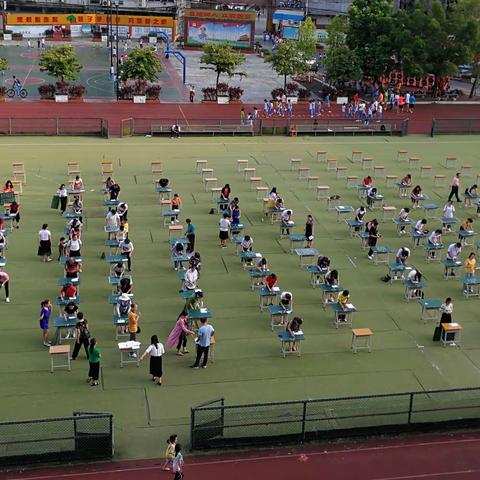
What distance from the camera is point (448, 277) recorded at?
27.8 meters

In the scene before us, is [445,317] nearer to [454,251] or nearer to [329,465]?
[454,251]

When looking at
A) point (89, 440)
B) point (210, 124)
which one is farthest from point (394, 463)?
point (210, 124)

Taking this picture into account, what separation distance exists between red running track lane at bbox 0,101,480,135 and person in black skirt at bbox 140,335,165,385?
3342cm

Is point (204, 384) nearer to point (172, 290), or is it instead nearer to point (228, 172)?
point (172, 290)

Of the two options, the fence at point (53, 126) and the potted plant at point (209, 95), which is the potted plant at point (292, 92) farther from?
the fence at point (53, 126)

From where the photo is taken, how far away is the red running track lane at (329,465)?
16812 mm

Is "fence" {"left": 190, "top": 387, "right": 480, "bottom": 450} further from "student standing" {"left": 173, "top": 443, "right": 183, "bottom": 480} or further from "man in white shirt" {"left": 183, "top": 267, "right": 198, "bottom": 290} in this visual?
"man in white shirt" {"left": 183, "top": 267, "right": 198, "bottom": 290}

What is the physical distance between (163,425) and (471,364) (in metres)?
9.15

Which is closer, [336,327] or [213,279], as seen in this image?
[336,327]

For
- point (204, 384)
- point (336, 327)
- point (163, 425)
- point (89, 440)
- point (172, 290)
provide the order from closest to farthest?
point (89, 440)
point (163, 425)
point (204, 384)
point (336, 327)
point (172, 290)

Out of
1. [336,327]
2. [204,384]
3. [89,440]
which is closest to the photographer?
[89,440]

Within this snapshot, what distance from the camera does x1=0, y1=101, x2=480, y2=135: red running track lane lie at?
180 feet

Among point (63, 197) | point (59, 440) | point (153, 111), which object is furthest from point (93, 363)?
point (153, 111)

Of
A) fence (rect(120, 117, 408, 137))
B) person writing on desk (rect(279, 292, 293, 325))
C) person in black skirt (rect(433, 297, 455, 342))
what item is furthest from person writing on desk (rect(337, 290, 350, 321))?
fence (rect(120, 117, 408, 137))
